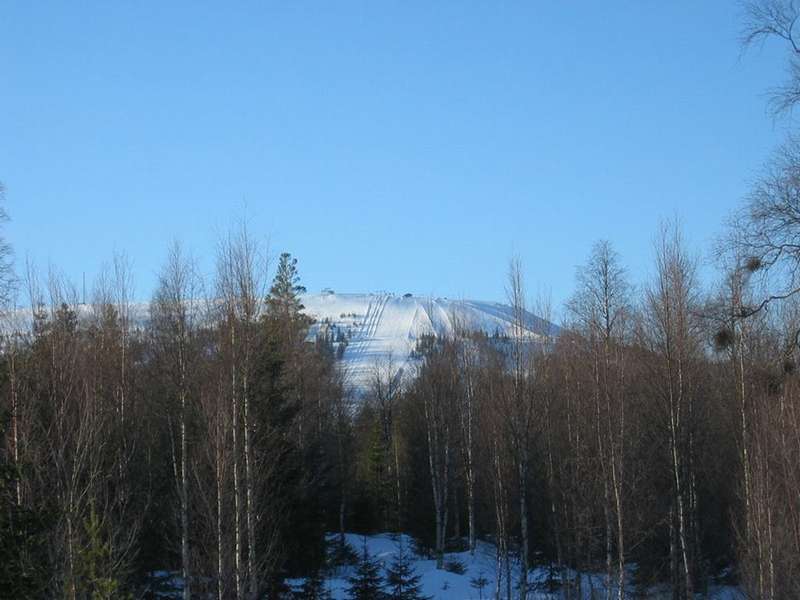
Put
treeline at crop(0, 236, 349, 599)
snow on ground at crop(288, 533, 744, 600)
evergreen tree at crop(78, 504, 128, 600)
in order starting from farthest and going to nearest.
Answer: snow on ground at crop(288, 533, 744, 600), treeline at crop(0, 236, 349, 599), evergreen tree at crop(78, 504, 128, 600)

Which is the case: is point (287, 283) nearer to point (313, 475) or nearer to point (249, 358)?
point (313, 475)

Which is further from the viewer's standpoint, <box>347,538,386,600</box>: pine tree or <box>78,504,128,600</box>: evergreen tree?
<box>347,538,386,600</box>: pine tree

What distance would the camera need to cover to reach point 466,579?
37.7 meters

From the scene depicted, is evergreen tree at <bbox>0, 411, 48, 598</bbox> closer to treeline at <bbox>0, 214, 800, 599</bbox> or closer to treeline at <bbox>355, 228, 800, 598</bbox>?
treeline at <bbox>0, 214, 800, 599</bbox>

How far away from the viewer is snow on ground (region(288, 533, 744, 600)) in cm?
3409

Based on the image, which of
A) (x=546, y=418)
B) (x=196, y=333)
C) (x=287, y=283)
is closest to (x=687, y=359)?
(x=546, y=418)

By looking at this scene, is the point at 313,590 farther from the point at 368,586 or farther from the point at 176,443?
the point at 176,443

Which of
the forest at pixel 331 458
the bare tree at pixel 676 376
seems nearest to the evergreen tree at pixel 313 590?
the forest at pixel 331 458

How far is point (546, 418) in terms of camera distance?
1249 inches

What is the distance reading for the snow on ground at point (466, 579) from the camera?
3409 centimetres

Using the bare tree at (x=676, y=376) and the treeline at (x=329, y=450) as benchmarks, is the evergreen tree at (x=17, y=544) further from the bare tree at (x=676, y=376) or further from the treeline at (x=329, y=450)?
the bare tree at (x=676, y=376)

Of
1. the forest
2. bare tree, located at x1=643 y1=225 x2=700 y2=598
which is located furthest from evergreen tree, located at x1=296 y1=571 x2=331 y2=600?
bare tree, located at x1=643 y1=225 x2=700 y2=598

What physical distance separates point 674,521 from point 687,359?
550cm

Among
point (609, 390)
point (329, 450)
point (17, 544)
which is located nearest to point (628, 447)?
point (609, 390)
